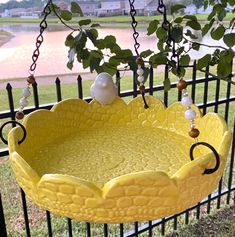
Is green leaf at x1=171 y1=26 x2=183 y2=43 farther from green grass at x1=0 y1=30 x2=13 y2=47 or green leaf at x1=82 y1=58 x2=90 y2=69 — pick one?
green grass at x1=0 y1=30 x2=13 y2=47

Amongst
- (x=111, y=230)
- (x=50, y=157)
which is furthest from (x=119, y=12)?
(x=111, y=230)

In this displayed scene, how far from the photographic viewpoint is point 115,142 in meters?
1.15

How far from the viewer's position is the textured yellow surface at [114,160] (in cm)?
69

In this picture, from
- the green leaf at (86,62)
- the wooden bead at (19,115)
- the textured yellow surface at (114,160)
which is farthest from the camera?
the green leaf at (86,62)

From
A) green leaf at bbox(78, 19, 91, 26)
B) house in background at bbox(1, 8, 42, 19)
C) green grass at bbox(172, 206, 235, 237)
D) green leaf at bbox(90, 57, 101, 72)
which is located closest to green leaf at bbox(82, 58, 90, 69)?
green leaf at bbox(90, 57, 101, 72)

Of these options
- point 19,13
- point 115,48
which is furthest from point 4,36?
point 115,48

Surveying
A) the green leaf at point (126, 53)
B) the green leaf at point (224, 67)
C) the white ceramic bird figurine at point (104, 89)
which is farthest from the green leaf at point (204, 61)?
the white ceramic bird figurine at point (104, 89)

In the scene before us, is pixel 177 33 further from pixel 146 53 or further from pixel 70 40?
pixel 70 40

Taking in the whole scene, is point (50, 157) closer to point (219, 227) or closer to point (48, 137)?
point (48, 137)

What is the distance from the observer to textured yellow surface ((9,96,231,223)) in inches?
27.1

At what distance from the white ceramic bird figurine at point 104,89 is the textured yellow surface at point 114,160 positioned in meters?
0.04

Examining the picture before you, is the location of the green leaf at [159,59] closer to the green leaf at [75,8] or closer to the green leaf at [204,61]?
the green leaf at [204,61]

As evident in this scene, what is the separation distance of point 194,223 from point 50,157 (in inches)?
62.8

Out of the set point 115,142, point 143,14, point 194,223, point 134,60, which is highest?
point 143,14
